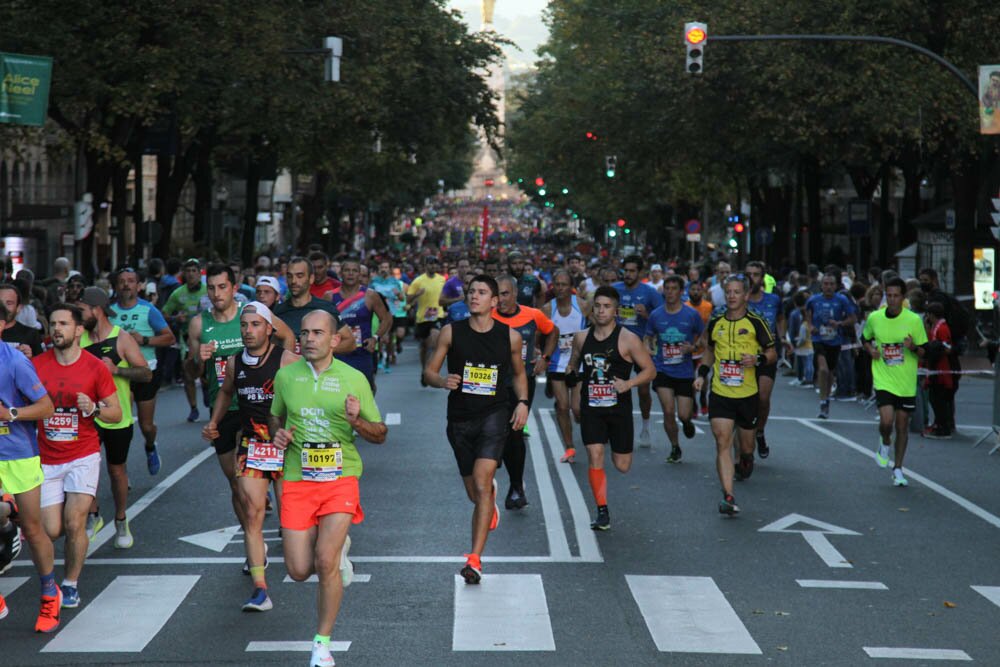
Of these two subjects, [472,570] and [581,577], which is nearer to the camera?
[472,570]

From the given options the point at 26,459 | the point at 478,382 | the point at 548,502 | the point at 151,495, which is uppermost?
the point at 478,382

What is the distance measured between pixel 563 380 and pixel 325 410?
8374 millimetres

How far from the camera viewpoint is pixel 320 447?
8.31m

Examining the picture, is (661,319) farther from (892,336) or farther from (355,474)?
(355,474)

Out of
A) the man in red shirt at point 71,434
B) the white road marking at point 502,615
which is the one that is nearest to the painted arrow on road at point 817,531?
the white road marking at point 502,615

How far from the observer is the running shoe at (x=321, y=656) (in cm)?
773

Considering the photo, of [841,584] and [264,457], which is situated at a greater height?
[264,457]

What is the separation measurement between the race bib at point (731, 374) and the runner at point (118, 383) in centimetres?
456

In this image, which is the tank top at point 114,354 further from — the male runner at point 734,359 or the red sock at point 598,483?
the male runner at point 734,359

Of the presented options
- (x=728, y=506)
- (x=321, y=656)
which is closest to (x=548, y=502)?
(x=728, y=506)

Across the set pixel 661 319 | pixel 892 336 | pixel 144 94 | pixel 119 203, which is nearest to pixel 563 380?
pixel 661 319

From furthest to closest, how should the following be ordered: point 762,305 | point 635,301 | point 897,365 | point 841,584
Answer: point 635,301 → point 762,305 → point 897,365 → point 841,584

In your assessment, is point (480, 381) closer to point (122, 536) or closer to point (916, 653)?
point (122, 536)

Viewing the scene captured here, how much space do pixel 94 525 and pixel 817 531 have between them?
5.04 m
